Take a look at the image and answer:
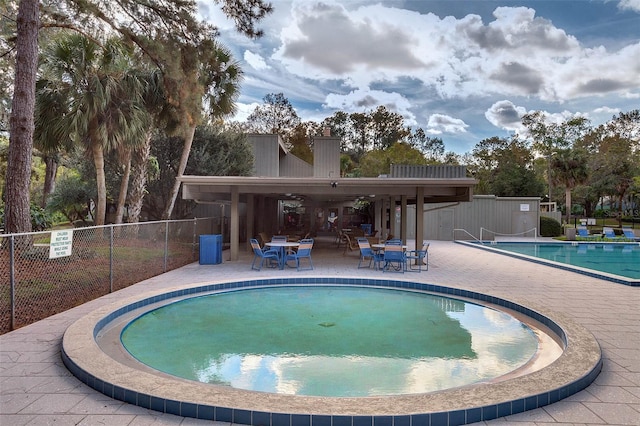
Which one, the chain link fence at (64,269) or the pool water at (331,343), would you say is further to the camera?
the chain link fence at (64,269)

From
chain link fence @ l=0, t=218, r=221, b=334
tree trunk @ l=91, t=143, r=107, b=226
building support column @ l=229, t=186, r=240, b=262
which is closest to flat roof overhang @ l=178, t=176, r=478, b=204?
building support column @ l=229, t=186, r=240, b=262

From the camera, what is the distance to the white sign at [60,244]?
19.9 feet

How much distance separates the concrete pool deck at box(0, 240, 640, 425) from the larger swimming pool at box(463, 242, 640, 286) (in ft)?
1.97

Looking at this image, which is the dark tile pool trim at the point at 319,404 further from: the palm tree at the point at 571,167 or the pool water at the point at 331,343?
the palm tree at the point at 571,167

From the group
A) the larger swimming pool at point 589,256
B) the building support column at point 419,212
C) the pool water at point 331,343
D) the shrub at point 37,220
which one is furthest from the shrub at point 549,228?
the shrub at point 37,220

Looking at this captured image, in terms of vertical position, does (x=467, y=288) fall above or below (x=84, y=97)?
below

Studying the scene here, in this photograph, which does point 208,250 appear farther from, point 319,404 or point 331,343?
point 319,404

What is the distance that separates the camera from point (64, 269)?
770 cm

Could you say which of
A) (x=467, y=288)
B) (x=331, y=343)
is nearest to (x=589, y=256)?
(x=467, y=288)

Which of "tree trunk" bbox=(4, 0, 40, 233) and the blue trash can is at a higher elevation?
"tree trunk" bbox=(4, 0, 40, 233)

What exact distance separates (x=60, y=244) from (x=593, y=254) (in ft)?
60.3

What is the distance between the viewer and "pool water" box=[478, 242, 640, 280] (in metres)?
12.4

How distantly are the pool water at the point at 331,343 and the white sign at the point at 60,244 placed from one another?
5.20 feet

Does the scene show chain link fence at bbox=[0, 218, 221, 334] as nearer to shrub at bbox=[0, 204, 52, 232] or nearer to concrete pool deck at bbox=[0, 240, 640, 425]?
concrete pool deck at bbox=[0, 240, 640, 425]
